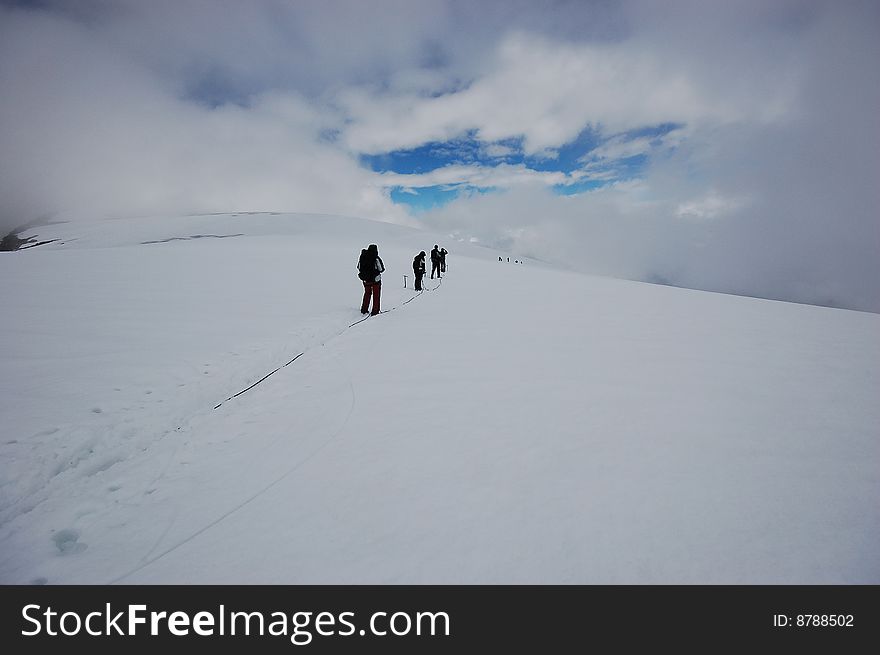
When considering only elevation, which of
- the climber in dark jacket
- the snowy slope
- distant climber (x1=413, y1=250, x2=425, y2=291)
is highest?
distant climber (x1=413, y1=250, x2=425, y2=291)

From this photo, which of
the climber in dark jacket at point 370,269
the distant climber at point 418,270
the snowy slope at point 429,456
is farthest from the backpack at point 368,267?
the distant climber at point 418,270

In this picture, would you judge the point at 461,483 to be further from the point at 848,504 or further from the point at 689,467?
the point at 848,504

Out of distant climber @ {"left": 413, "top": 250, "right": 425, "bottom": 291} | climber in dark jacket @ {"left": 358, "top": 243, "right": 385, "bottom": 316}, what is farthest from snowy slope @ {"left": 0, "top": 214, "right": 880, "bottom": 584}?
distant climber @ {"left": 413, "top": 250, "right": 425, "bottom": 291}

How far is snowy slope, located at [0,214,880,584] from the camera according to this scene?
2.54 m

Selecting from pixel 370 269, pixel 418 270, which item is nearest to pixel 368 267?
pixel 370 269

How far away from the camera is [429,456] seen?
147 inches

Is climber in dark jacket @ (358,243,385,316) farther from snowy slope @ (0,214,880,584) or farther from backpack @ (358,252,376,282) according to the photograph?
snowy slope @ (0,214,880,584)

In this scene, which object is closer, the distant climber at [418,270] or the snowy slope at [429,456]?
the snowy slope at [429,456]

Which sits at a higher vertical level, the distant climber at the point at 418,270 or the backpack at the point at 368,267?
the distant climber at the point at 418,270

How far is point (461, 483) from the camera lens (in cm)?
328

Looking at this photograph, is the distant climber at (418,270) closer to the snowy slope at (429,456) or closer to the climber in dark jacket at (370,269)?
the climber in dark jacket at (370,269)

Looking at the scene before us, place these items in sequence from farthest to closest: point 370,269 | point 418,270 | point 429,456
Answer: point 418,270, point 370,269, point 429,456

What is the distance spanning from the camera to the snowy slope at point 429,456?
2543mm

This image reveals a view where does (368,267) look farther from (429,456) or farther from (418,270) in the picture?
(429,456)
